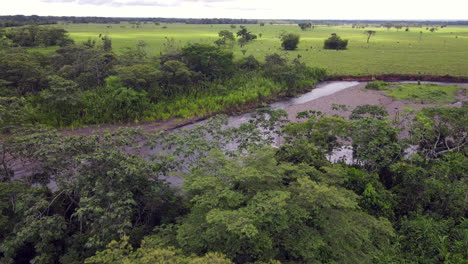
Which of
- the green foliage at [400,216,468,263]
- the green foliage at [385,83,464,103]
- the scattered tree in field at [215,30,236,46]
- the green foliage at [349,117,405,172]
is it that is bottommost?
the green foliage at [400,216,468,263]

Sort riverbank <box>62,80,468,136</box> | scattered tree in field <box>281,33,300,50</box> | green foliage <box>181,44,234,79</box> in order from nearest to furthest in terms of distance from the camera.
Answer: riverbank <box>62,80,468,136</box> → green foliage <box>181,44,234,79</box> → scattered tree in field <box>281,33,300,50</box>

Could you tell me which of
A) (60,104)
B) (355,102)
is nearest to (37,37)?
(60,104)

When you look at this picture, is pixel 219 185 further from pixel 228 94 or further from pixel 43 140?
pixel 228 94

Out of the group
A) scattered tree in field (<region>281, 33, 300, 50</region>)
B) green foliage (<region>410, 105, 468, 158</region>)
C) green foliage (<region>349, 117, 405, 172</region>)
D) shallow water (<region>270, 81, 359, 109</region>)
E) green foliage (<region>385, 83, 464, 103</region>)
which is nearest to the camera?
green foliage (<region>349, 117, 405, 172</region>)

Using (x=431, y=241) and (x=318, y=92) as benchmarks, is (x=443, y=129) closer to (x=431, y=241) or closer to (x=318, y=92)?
(x=431, y=241)

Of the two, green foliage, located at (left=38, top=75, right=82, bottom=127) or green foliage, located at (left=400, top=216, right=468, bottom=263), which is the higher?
green foliage, located at (left=38, top=75, right=82, bottom=127)

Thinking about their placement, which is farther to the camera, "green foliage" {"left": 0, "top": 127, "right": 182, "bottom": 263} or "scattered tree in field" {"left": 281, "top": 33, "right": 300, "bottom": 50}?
"scattered tree in field" {"left": 281, "top": 33, "right": 300, "bottom": 50}

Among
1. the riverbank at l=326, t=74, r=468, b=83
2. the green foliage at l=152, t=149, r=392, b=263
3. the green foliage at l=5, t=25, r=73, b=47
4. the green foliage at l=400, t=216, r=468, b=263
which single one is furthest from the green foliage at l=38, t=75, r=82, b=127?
the riverbank at l=326, t=74, r=468, b=83

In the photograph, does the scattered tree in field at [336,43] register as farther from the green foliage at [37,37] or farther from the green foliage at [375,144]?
the green foliage at [375,144]

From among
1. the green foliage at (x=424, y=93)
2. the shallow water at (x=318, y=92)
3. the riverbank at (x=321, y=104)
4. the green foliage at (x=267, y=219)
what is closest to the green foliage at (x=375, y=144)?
the green foliage at (x=267, y=219)

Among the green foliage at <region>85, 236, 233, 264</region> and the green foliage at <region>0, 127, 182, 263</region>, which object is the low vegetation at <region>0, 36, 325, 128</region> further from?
the green foliage at <region>85, 236, 233, 264</region>
